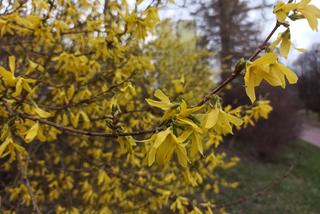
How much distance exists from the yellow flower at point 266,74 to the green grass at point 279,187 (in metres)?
4.13

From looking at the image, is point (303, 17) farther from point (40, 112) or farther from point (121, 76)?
point (121, 76)

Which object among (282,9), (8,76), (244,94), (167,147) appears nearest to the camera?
(167,147)

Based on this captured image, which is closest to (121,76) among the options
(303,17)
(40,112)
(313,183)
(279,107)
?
(40,112)

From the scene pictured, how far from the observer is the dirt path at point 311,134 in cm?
1284

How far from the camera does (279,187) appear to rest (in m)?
7.41

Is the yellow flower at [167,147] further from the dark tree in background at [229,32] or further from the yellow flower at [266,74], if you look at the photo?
the dark tree in background at [229,32]

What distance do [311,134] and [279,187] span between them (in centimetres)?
862

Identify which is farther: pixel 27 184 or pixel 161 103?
pixel 27 184

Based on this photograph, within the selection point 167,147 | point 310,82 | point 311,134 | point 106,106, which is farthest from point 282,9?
point 310,82

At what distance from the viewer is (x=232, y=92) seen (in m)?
10.8

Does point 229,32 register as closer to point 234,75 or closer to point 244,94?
point 244,94

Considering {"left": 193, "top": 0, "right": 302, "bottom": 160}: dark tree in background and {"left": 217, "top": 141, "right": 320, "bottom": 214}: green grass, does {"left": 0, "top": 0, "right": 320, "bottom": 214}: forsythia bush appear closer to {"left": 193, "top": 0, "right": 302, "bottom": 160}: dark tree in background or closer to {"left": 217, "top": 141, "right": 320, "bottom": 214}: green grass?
{"left": 217, "top": 141, "right": 320, "bottom": 214}: green grass

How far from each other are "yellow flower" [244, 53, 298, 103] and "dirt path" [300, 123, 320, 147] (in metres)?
11.4

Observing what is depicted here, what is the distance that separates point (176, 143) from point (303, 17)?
488 mm
